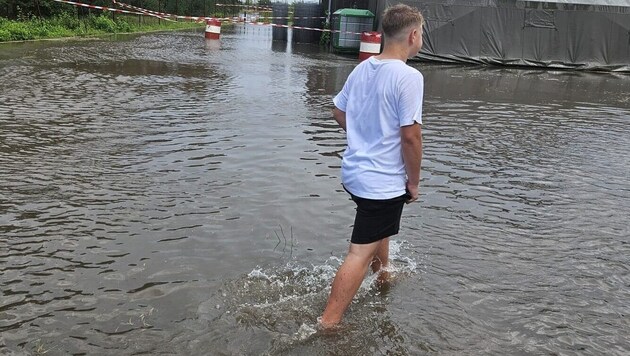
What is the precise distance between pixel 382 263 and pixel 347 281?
77 cm

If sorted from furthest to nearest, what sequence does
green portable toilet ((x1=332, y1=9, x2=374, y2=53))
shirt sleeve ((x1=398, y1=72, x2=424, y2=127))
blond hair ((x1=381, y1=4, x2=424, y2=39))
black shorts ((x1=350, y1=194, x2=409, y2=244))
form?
green portable toilet ((x1=332, y1=9, x2=374, y2=53)) < black shorts ((x1=350, y1=194, x2=409, y2=244)) < blond hair ((x1=381, y1=4, x2=424, y2=39)) < shirt sleeve ((x1=398, y1=72, x2=424, y2=127))

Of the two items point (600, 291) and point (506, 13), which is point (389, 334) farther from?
point (506, 13)

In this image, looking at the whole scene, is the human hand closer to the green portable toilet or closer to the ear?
the ear

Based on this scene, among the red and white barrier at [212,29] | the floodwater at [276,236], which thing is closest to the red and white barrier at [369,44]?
the red and white barrier at [212,29]

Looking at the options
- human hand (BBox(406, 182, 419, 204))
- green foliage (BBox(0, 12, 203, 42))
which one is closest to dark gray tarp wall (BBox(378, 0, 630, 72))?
green foliage (BBox(0, 12, 203, 42))

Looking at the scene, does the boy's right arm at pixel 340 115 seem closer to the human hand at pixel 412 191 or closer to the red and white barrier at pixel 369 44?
the human hand at pixel 412 191

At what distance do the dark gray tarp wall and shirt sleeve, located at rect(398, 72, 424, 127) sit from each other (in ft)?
65.4

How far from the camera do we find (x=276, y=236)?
4.84m

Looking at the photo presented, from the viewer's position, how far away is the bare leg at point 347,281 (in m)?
3.45

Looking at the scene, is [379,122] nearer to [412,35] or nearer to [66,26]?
[412,35]

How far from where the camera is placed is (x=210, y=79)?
1371 cm

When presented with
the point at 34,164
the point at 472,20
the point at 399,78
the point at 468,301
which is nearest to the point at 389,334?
the point at 468,301

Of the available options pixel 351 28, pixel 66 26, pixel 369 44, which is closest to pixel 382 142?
pixel 369 44

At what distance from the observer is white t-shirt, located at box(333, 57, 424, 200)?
125 inches
